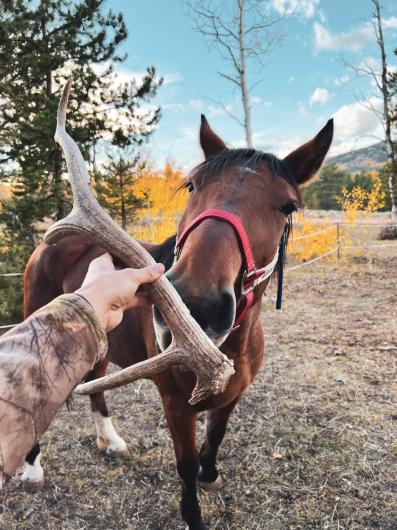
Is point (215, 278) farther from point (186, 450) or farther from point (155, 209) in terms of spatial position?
point (155, 209)

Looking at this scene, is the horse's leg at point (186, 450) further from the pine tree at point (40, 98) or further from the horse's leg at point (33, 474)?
the pine tree at point (40, 98)

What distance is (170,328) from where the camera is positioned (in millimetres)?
1155

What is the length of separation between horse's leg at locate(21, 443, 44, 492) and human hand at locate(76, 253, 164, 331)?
230 centimetres

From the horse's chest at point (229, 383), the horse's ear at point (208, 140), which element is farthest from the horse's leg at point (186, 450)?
the horse's ear at point (208, 140)

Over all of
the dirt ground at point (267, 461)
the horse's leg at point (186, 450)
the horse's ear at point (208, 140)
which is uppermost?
the horse's ear at point (208, 140)

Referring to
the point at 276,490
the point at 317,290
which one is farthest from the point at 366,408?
the point at 317,290

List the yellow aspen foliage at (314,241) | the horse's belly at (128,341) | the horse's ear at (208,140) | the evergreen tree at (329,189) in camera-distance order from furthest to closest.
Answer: the evergreen tree at (329,189)
the yellow aspen foliage at (314,241)
the horse's belly at (128,341)
the horse's ear at (208,140)

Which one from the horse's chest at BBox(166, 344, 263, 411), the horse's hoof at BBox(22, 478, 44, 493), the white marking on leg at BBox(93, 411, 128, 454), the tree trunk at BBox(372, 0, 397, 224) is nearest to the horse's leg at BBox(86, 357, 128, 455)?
the white marking on leg at BBox(93, 411, 128, 454)

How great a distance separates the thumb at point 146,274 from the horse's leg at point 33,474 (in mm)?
2380

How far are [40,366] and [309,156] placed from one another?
1861 millimetres

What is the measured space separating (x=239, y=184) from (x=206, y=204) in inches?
7.6

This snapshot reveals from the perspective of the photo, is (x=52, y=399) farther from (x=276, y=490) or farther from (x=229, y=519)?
(x=276, y=490)

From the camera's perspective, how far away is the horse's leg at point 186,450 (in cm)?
214

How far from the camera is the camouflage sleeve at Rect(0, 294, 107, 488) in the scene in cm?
74
